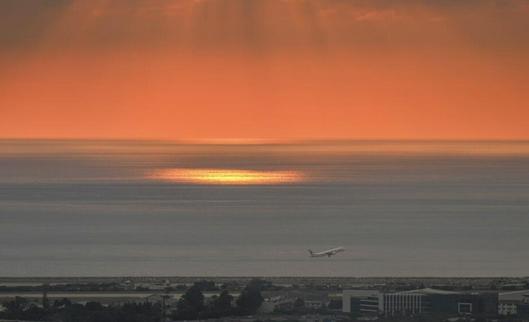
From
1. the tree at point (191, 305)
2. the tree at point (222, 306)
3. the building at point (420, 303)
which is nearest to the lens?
the tree at point (191, 305)

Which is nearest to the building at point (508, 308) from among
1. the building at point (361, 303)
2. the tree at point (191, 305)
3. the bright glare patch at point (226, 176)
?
the building at point (361, 303)

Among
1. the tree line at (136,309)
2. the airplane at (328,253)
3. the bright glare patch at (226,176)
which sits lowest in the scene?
the tree line at (136,309)

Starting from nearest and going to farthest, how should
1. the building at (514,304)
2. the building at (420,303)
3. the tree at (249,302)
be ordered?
the building at (420,303), the building at (514,304), the tree at (249,302)

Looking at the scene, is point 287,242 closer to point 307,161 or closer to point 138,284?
point 138,284

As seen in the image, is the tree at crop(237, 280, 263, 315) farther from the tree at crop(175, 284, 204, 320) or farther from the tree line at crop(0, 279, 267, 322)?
the tree at crop(175, 284, 204, 320)

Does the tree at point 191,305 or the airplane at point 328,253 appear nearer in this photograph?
the tree at point 191,305

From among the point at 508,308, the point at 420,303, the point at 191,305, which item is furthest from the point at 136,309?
the point at 508,308

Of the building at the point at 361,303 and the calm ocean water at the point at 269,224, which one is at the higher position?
the calm ocean water at the point at 269,224

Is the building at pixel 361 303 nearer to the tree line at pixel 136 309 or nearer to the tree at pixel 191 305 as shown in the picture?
the tree line at pixel 136 309

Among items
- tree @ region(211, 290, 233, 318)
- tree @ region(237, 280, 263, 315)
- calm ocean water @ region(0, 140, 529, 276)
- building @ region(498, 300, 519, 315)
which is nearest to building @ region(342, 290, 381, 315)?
tree @ region(237, 280, 263, 315)
